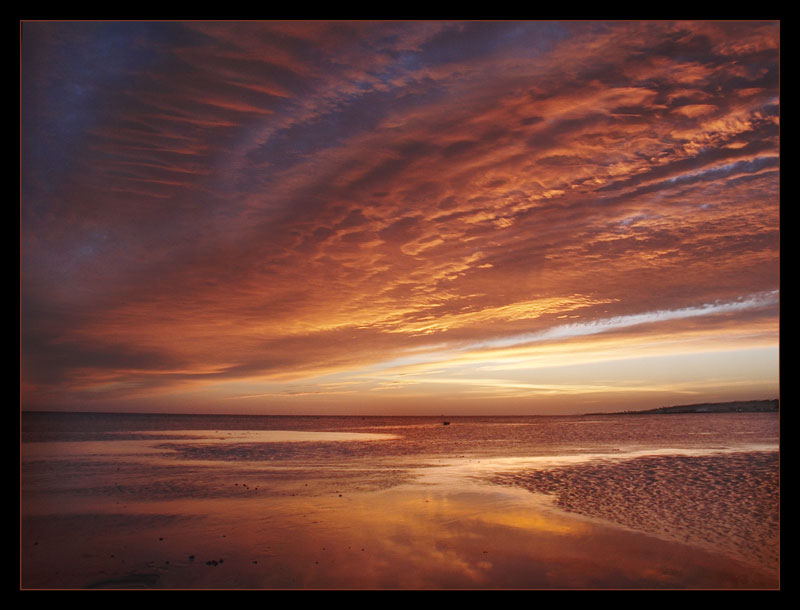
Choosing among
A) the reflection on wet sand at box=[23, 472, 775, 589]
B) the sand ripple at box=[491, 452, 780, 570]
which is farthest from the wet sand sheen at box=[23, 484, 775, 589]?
the sand ripple at box=[491, 452, 780, 570]

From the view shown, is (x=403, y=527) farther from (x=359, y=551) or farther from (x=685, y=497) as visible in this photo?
(x=685, y=497)

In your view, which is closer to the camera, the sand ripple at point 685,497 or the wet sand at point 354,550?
the wet sand at point 354,550

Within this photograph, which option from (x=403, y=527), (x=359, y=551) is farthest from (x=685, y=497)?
(x=359, y=551)

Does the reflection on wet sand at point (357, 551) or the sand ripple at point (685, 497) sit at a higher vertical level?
the reflection on wet sand at point (357, 551)

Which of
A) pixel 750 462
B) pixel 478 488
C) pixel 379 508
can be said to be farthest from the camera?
pixel 750 462

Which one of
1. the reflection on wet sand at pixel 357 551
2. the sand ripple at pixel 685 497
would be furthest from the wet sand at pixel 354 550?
the sand ripple at pixel 685 497

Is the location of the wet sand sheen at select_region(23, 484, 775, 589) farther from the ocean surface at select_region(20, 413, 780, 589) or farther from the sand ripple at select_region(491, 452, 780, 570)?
the sand ripple at select_region(491, 452, 780, 570)

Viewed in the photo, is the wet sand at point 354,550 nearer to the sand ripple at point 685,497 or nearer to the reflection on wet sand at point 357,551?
the reflection on wet sand at point 357,551
